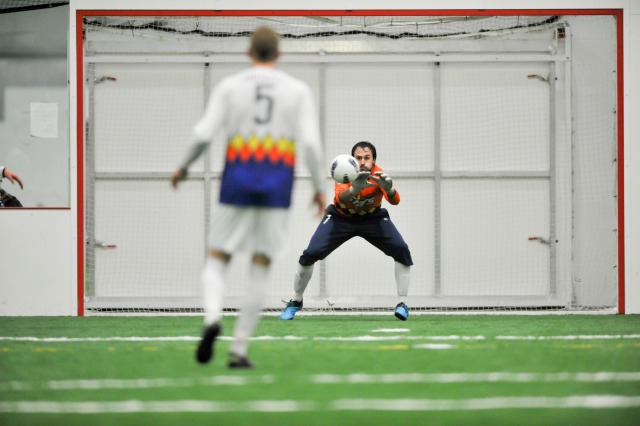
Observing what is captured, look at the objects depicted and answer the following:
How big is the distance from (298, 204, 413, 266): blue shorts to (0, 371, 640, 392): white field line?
177 inches

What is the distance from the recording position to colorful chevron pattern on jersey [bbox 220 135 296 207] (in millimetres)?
6008

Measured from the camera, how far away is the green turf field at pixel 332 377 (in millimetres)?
4652

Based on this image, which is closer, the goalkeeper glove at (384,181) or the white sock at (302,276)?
the goalkeeper glove at (384,181)

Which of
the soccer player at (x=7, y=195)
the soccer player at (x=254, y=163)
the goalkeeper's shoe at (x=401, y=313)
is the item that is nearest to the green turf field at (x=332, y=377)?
the soccer player at (x=254, y=163)

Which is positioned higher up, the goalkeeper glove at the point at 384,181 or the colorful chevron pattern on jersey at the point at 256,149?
the colorful chevron pattern on jersey at the point at 256,149

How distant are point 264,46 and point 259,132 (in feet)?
1.58

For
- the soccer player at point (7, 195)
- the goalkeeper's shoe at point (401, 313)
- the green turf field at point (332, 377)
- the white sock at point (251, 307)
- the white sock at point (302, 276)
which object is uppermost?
the soccer player at point (7, 195)

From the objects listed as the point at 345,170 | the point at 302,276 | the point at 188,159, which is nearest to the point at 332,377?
the point at 188,159

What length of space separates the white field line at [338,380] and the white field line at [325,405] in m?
0.52

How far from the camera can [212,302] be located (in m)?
5.95

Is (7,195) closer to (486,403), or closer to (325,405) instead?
(325,405)

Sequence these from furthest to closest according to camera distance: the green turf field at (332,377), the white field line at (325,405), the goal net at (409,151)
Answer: the goal net at (409,151) < the white field line at (325,405) < the green turf field at (332,377)

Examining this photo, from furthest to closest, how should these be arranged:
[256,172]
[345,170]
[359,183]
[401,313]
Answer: [401,313]
[359,183]
[345,170]
[256,172]

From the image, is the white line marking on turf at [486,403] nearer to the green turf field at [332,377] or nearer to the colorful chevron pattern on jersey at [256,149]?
the green turf field at [332,377]
